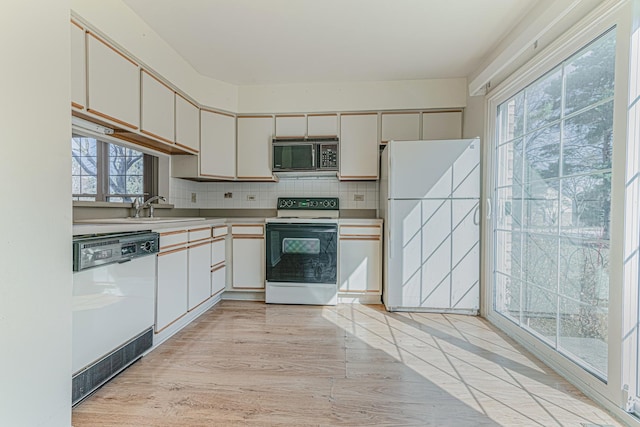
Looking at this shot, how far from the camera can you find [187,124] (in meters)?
2.88

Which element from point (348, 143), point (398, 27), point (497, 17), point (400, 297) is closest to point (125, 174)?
point (348, 143)

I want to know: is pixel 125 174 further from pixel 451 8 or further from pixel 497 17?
pixel 497 17

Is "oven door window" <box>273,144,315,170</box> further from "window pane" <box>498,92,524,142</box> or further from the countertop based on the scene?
"window pane" <box>498,92,524,142</box>

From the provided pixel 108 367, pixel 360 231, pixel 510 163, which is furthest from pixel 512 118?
pixel 108 367

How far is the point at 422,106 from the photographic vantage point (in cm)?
315

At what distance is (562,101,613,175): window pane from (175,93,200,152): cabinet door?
114 inches

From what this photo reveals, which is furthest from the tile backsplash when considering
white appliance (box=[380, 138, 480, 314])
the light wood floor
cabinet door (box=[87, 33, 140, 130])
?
the light wood floor

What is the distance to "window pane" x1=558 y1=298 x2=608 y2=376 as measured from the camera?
1.56 meters

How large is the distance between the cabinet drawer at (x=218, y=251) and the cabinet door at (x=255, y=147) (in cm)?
78

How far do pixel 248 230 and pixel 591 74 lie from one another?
283 cm

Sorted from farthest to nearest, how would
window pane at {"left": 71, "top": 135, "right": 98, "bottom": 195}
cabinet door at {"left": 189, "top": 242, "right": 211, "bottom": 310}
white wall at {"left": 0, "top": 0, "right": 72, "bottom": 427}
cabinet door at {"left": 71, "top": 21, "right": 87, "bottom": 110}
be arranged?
cabinet door at {"left": 189, "top": 242, "right": 211, "bottom": 310}
window pane at {"left": 71, "top": 135, "right": 98, "bottom": 195}
cabinet door at {"left": 71, "top": 21, "right": 87, "bottom": 110}
white wall at {"left": 0, "top": 0, "right": 72, "bottom": 427}

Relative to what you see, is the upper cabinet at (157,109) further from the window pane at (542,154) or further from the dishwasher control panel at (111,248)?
the window pane at (542,154)

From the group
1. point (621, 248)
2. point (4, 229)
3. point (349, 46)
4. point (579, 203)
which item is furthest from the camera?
point (349, 46)

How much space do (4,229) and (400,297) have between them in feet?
8.79
